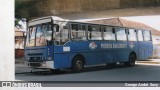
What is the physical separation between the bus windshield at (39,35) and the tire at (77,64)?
52 cm

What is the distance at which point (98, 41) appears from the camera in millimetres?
6531

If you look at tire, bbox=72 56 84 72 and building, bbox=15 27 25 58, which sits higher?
building, bbox=15 27 25 58

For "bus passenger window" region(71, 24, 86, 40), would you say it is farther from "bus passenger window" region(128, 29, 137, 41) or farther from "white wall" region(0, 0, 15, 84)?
"white wall" region(0, 0, 15, 84)

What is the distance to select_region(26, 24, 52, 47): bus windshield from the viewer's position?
21.3ft

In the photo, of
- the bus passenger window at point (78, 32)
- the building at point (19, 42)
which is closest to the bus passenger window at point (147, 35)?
the bus passenger window at point (78, 32)

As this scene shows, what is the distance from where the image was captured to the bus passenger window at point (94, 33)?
6.48m

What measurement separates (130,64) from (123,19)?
0.72m

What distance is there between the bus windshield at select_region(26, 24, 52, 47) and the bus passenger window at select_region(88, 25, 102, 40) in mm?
605

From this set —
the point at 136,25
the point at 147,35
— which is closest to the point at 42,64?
the point at 136,25

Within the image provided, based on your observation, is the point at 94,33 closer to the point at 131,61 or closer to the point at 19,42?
the point at 131,61

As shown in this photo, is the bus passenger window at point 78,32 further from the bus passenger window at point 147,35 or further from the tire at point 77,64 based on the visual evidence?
the bus passenger window at point 147,35

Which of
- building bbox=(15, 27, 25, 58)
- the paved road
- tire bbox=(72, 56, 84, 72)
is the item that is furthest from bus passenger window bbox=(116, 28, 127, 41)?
building bbox=(15, 27, 25, 58)

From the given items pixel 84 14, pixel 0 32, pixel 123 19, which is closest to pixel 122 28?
pixel 123 19

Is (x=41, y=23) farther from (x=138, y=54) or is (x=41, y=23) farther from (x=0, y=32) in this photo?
(x=138, y=54)
